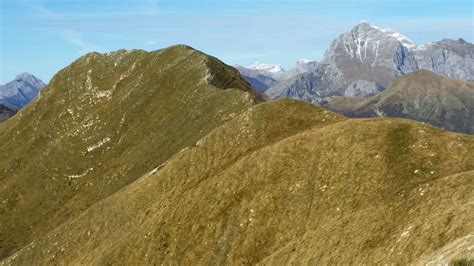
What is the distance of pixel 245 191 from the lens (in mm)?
76000

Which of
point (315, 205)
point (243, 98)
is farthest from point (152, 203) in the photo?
point (243, 98)

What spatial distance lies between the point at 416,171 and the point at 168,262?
3668 cm

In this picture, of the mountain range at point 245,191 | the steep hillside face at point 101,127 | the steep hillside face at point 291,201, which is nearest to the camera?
the steep hillside face at point 291,201

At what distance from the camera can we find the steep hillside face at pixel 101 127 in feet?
440

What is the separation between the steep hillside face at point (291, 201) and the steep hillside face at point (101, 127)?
3539 cm

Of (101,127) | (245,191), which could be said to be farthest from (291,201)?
(101,127)

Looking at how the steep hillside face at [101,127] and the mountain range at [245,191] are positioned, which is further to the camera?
the steep hillside face at [101,127]

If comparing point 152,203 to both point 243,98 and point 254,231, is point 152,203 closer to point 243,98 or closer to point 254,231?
point 254,231

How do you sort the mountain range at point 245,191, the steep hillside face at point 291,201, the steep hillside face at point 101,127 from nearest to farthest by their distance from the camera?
1. the steep hillside face at point 291,201
2. the mountain range at point 245,191
3. the steep hillside face at point 101,127

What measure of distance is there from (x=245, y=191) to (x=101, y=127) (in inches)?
3795

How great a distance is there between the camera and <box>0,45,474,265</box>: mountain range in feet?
179

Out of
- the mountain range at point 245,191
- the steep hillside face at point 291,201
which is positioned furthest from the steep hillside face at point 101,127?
the steep hillside face at point 291,201

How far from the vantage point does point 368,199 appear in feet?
205

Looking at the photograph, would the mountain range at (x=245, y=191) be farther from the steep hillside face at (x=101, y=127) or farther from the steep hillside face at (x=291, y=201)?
the steep hillside face at (x=101, y=127)
